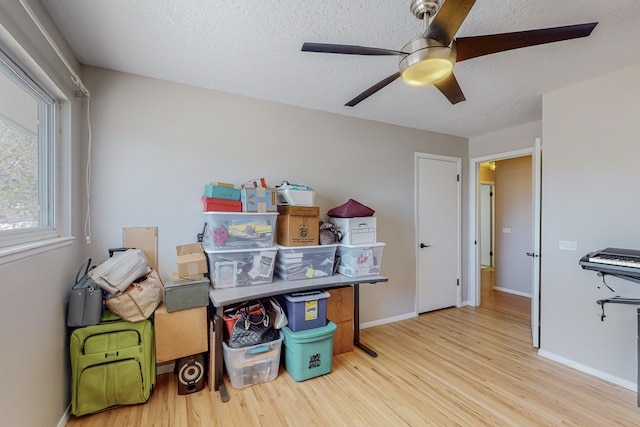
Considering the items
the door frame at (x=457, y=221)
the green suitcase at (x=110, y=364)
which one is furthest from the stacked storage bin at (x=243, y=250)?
the door frame at (x=457, y=221)

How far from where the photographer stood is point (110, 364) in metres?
1.89

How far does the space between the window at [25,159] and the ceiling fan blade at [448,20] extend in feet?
6.54

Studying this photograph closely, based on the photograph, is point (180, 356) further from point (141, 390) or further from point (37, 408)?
point (37, 408)

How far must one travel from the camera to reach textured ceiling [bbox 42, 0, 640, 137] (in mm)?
1600

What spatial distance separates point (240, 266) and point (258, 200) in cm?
58

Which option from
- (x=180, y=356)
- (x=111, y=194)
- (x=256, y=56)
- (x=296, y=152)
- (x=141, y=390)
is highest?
(x=256, y=56)

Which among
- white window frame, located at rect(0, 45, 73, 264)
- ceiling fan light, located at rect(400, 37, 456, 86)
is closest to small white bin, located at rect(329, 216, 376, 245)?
ceiling fan light, located at rect(400, 37, 456, 86)

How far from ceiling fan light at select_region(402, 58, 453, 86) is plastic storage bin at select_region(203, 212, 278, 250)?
1500mm

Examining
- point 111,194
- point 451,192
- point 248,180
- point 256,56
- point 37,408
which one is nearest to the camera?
point 37,408

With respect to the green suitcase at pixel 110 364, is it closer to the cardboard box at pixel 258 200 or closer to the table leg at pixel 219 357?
the table leg at pixel 219 357

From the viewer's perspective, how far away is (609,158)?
7.72 ft

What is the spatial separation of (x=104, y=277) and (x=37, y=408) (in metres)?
0.74

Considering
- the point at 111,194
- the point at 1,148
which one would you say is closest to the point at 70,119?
the point at 111,194

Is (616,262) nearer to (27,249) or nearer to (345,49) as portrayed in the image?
(345,49)
